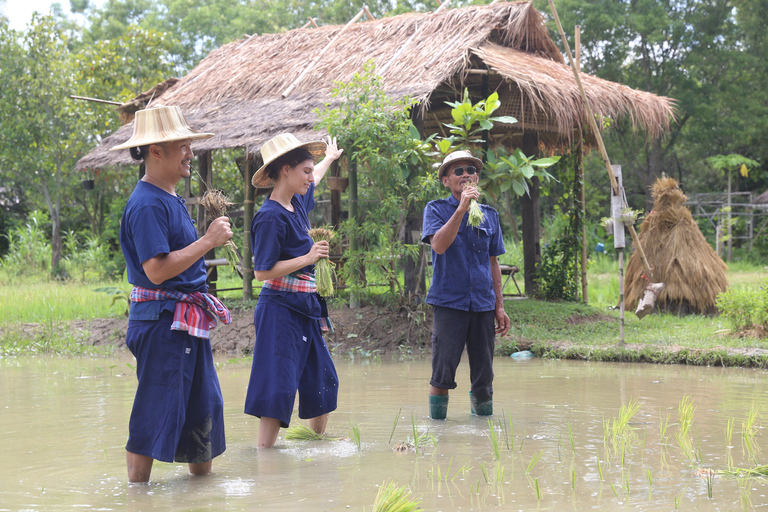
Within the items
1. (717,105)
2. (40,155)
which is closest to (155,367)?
(40,155)

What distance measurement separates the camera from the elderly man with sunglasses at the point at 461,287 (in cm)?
527

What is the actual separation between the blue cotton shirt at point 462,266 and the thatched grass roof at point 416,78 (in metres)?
4.41

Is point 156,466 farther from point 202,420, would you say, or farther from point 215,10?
point 215,10

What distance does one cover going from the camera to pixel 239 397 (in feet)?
22.8

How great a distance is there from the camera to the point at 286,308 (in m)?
4.62

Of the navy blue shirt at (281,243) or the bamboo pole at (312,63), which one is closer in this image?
the navy blue shirt at (281,243)

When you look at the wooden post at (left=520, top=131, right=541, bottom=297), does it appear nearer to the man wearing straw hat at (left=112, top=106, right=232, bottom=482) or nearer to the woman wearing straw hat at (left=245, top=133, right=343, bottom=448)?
the woman wearing straw hat at (left=245, top=133, right=343, bottom=448)

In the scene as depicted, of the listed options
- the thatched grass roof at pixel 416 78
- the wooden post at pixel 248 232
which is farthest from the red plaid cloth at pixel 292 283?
the wooden post at pixel 248 232

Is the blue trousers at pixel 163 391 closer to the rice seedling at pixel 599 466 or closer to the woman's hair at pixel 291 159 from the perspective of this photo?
the woman's hair at pixel 291 159

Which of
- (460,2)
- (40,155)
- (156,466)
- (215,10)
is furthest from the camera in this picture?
(215,10)

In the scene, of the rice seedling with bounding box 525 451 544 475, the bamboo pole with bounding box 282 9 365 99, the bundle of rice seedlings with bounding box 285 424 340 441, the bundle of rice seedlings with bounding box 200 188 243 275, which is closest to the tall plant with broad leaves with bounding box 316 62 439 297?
the bamboo pole with bounding box 282 9 365 99

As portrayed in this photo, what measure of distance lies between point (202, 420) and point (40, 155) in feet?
57.5

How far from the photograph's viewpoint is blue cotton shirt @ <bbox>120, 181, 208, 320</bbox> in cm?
357

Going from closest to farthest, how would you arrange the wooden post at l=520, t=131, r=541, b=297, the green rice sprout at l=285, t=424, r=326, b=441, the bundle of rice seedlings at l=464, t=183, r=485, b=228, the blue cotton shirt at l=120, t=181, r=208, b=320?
the blue cotton shirt at l=120, t=181, r=208, b=320 → the green rice sprout at l=285, t=424, r=326, b=441 → the bundle of rice seedlings at l=464, t=183, r=485, b=228 → the wooden post at l=520, t=131, r=541, b=297
